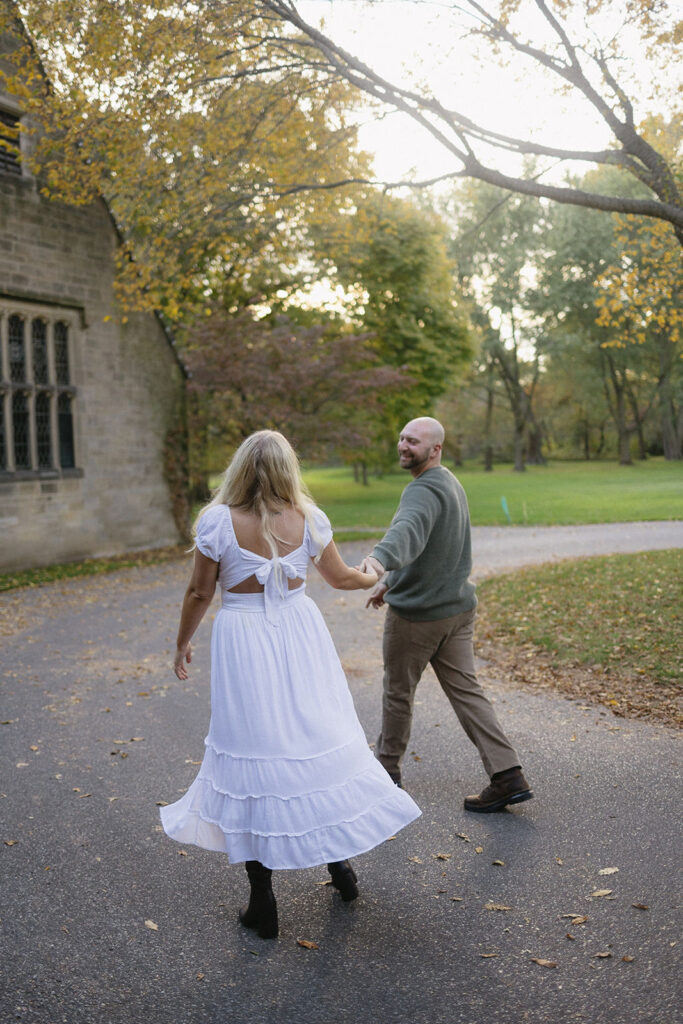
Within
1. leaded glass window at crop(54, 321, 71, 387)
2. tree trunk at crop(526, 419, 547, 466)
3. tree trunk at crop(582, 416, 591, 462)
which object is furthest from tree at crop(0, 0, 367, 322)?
tree trunk at crop(582, 416, 591, 462)

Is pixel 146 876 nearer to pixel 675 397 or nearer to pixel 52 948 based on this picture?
pixel 52 948

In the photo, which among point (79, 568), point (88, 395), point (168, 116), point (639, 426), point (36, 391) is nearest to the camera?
point (168, 116)

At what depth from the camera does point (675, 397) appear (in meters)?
42.1

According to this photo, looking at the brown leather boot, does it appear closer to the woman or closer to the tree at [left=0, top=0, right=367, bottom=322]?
the woman

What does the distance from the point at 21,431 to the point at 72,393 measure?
1340 mm

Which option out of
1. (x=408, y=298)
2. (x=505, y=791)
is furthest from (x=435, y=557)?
(x=408, y=298)

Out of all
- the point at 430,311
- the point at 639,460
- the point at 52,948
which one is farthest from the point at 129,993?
the point at 639,460

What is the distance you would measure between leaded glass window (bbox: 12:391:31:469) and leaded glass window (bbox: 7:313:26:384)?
31cm

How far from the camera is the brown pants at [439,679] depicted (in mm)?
4902

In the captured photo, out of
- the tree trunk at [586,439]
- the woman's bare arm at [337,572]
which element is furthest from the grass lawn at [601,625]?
the tree trunk at [586,439]

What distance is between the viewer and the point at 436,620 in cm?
490

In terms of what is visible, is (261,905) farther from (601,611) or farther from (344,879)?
(601,611)

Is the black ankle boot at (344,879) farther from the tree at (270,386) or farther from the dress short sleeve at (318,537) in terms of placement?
the tree at (270,386)

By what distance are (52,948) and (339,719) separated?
1.46m
